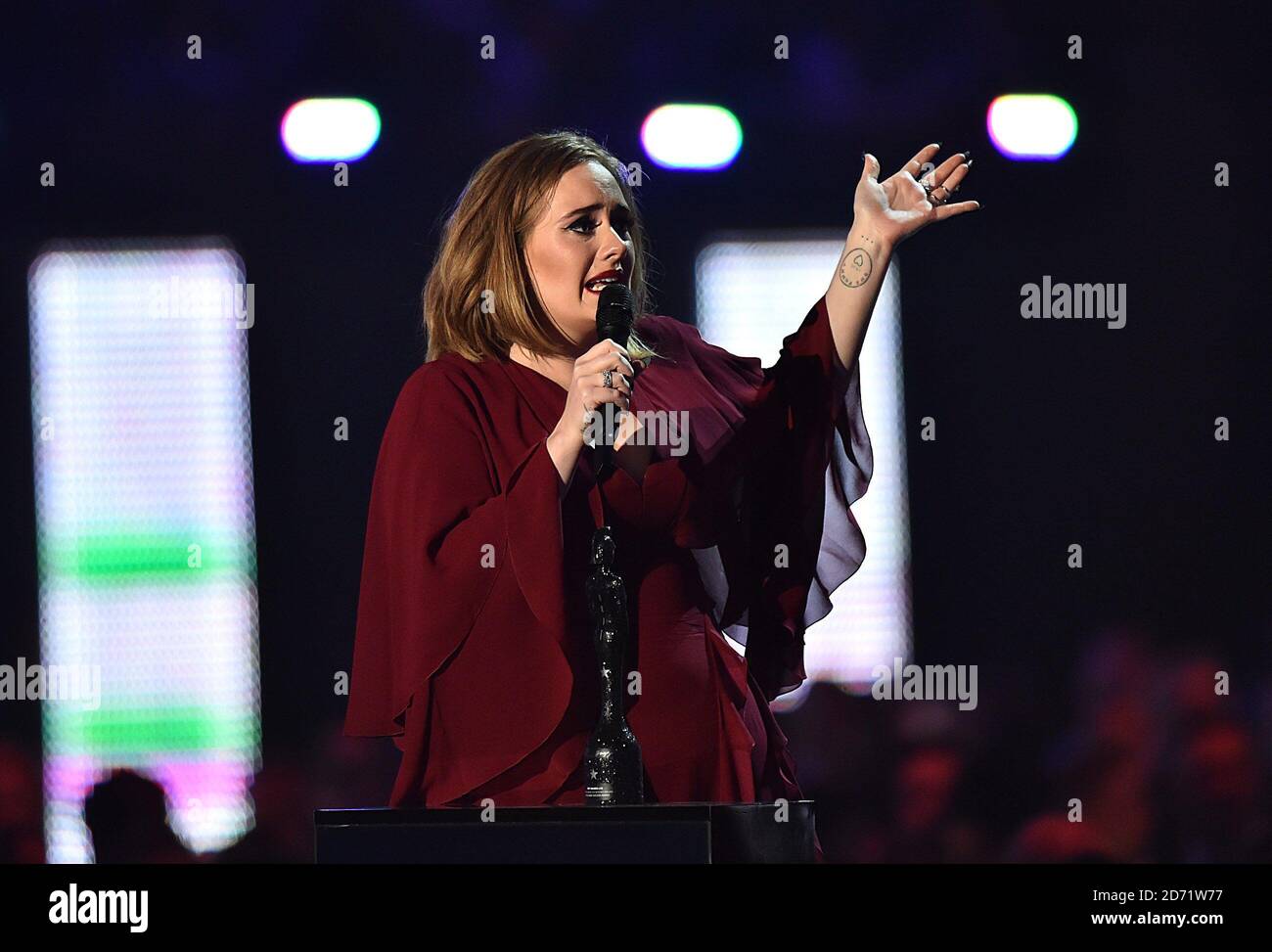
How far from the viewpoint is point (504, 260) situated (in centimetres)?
237

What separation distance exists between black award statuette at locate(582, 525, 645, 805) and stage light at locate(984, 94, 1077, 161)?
1111 millimetres

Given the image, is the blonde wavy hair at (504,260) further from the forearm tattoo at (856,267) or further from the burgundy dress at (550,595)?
the forearm tattoo at (856,267)

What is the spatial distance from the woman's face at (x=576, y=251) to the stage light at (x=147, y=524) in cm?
62

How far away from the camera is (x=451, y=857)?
6.08 ft

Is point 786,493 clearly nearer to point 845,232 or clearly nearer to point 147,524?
point 845,232

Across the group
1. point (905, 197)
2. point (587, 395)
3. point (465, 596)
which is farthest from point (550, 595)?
point (905, 197)

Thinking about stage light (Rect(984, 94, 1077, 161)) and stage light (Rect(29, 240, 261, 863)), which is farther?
stage light (Rect(984, 94, 1077, 161))

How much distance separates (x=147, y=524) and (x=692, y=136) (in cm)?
111

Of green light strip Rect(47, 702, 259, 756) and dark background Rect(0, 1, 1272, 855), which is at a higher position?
dark background Rect(0, 1, 1272, 855)

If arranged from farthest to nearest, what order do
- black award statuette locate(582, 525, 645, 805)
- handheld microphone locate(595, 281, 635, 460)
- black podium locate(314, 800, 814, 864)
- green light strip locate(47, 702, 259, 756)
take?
green light strip locate(47, 702, 259, 756) → handheld microphone locate(595, 281, 635, 460) → black award statuette locate(582, 525, 645, 805) → black podium locate(314, 800, 814, 864)

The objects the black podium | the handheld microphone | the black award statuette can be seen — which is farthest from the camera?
the handheld microphone

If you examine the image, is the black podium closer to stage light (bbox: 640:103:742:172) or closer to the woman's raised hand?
the woman's raised hand

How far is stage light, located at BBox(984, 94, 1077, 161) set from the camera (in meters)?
2.75

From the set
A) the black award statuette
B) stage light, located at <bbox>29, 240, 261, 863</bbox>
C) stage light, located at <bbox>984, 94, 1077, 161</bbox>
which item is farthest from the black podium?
stage light, located at <bbox>984, 94, 1077, 161</bbox>
